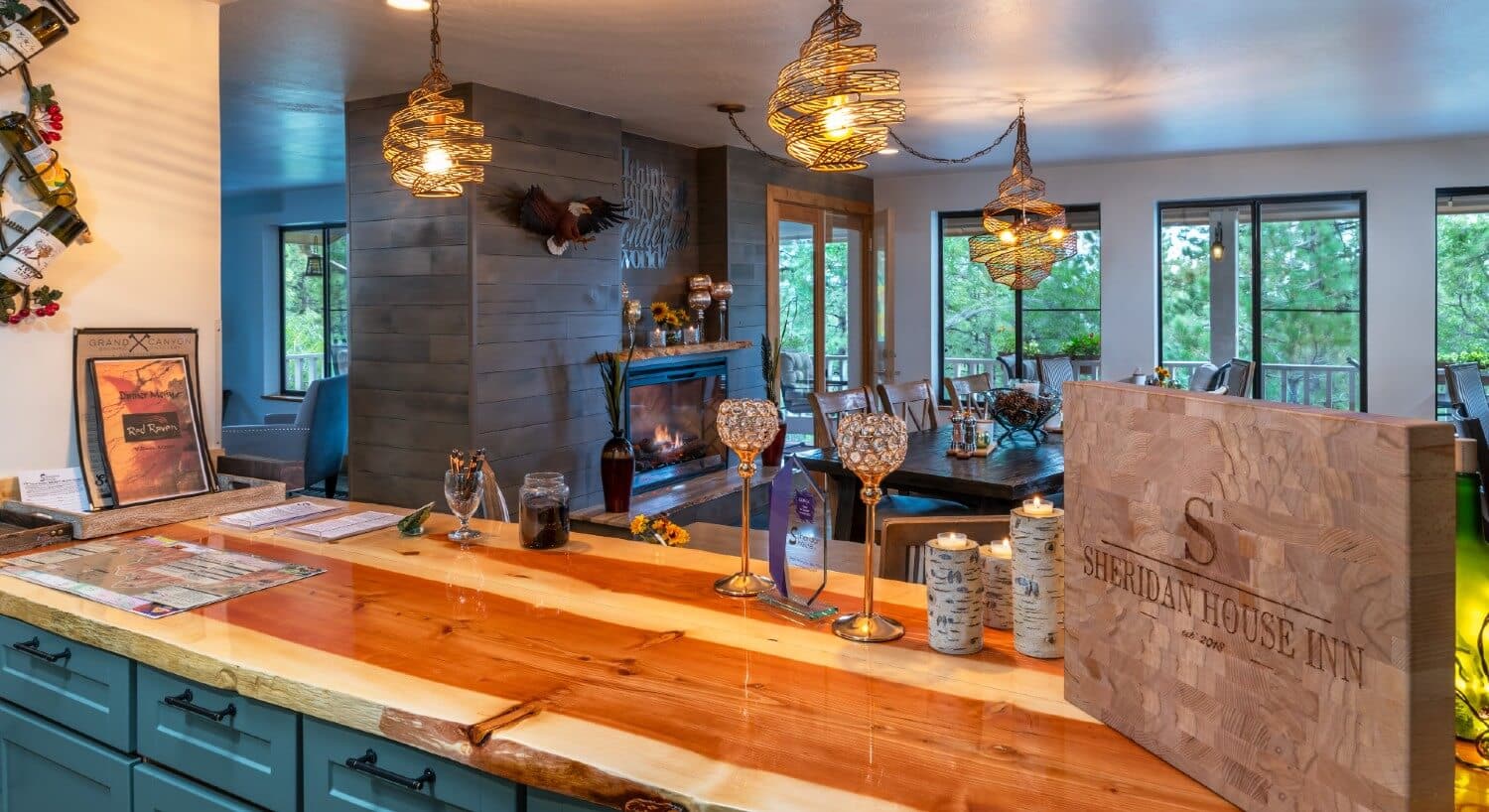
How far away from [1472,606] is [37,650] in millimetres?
2032

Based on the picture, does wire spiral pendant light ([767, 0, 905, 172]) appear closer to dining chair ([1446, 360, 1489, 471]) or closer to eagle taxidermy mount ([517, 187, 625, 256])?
eagle taxidermy mount ([517, 187, 625, 256])

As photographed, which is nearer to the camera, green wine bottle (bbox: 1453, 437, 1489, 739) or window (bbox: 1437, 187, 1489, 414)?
green wine bottle (bbox: 1453, 437, 1489, 739)

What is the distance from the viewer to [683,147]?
6.47 meters

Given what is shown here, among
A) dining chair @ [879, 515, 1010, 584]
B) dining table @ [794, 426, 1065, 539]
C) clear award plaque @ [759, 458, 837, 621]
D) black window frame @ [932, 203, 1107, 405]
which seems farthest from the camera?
black window frame @ [932, 203, 1107, 405]

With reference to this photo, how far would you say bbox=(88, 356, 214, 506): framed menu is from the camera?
240cm

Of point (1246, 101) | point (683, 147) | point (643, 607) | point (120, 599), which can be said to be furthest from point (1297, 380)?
point (120, 599)

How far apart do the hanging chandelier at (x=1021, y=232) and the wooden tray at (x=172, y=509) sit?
10.8 ft

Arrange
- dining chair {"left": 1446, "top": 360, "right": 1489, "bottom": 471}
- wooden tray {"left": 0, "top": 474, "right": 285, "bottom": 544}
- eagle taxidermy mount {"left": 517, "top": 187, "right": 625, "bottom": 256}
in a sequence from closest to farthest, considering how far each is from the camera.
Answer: wooden tray {"left": 0, "top": 474, "right": 285, "bottom": 544}
eagle taxidermy mount {"left": 517, "top": 187, "right": 625, "bottom": 256}
dining chair {"left": 1446, "top": 360, "right": 1489, "bottom": 471}

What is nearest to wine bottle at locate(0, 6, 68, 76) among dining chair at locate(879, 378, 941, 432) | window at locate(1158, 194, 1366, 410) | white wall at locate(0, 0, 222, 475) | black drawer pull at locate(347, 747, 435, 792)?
white wall at locate(0, 0, 222, 475)

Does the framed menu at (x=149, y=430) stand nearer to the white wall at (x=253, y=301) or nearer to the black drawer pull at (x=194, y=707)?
the black drawer pull at (x=194, y=707)

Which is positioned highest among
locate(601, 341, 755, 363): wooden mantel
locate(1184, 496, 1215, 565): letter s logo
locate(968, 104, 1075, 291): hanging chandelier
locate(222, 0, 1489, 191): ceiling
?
locate(222, 0, 1489, 191): ceiling

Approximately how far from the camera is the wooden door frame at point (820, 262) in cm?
704

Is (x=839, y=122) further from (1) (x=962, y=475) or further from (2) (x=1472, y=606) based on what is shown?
(1) (x=962, y=475)

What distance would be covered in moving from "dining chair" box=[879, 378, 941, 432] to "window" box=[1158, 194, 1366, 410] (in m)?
3.16
